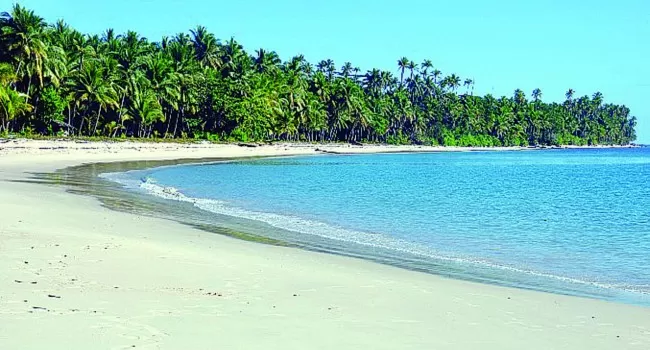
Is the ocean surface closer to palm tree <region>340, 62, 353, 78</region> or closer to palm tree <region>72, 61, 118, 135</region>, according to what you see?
palm tree <region>72, 61, 118, 135</region>

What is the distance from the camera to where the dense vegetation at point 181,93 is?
62812mm

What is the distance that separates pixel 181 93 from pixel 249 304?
7779 centimetres

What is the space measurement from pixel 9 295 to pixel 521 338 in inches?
201

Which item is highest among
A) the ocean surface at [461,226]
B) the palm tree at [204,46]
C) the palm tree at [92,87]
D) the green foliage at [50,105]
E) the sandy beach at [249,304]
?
the palm tree at [204,46]

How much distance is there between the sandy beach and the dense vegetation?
150 ft

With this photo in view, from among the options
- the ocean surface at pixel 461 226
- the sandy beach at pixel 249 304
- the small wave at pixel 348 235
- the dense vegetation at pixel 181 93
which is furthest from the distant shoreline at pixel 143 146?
the sandy beach at pixel 249 304

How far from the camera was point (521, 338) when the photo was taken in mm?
6832

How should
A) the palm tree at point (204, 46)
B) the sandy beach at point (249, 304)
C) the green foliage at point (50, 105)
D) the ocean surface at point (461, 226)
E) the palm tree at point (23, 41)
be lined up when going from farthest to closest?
Answer: the palm tree at point (204, 46)
the green foliage at point (50, 105)
the palm tree at point (23, 41)
the ocean surface at point (461, 226)
the sandy beach at point (249, 304)

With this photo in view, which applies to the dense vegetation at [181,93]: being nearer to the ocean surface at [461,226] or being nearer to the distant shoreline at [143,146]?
the distant shoreline at [143,146]

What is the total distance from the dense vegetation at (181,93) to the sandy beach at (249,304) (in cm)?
4568

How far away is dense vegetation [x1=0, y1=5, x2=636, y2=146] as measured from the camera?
62.8m

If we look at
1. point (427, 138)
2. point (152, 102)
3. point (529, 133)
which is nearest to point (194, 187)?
point (152, 102)

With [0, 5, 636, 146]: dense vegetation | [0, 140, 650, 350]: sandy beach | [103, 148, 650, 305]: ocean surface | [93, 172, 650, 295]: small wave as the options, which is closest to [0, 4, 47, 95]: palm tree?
[0, 5, 636, 146]: dense vegetation

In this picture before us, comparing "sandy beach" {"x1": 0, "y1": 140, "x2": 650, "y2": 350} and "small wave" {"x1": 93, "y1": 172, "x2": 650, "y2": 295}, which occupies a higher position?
"sandy beach" {"x1": 0, "y1": 140, "x2": 650, "y2": 350}
